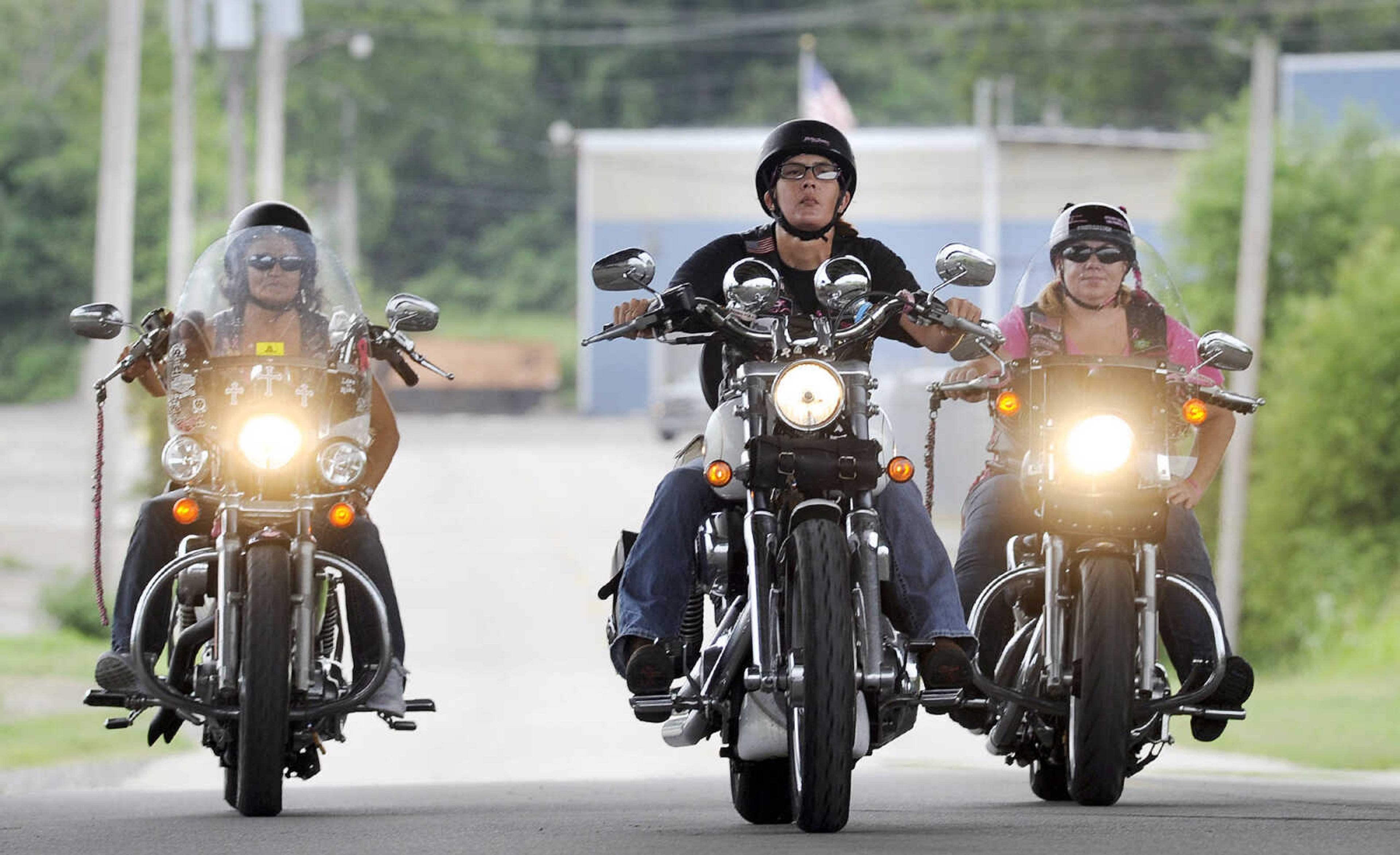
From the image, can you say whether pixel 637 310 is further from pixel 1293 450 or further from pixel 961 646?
pixel 1293 450

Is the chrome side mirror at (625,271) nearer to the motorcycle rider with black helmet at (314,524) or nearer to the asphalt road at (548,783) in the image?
the motorcycle rider with black helmet at (314,524)

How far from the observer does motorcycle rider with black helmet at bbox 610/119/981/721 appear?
26.8 feet

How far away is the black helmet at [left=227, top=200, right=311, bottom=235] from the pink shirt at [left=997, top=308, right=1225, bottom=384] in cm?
233

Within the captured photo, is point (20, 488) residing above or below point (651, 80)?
below

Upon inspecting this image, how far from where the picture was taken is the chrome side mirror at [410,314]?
9.14 m

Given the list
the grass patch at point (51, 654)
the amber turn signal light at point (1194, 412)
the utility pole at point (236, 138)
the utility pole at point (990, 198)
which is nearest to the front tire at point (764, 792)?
the amber turn signal light at point (1194, 412)

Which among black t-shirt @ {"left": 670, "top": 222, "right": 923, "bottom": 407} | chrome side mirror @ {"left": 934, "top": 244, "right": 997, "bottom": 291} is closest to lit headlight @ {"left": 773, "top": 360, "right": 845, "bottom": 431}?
chrome side mirror @ {"left": 934, "top": 244, "right": 997, "bottom": 291}

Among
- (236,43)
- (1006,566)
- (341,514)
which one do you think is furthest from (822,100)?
(341,514)

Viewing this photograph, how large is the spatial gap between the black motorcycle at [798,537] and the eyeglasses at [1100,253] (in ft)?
3.94

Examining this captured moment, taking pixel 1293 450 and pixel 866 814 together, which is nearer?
pixel 866 814

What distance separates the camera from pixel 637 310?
8398mm

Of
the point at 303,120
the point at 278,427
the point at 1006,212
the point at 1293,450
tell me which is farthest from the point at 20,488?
the point at 303,120

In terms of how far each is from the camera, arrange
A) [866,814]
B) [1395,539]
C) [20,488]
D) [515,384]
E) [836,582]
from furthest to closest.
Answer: [515,384] → [20,488] → [1395,539] → [866,814] → [836,582]

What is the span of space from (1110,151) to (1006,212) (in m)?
3.01
